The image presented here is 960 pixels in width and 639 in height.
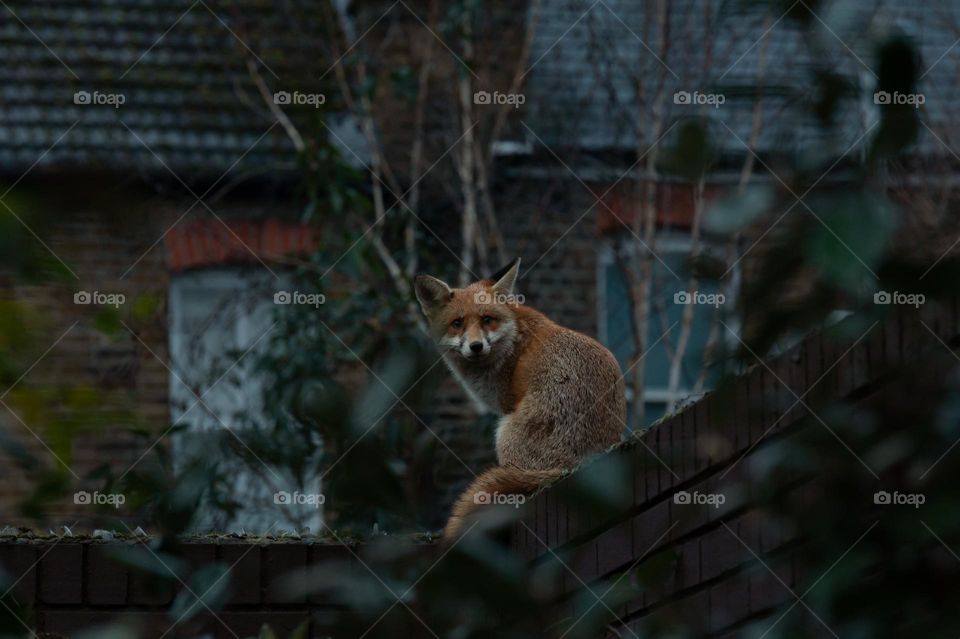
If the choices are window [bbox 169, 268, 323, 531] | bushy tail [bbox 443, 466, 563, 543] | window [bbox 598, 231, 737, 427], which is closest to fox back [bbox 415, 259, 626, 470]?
bushy tail [bbox 443, 466, 563, 543]

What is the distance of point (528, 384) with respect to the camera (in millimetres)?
6000

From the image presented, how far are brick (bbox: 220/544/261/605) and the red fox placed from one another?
39.5 inches

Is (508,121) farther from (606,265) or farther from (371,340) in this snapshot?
(371,340)

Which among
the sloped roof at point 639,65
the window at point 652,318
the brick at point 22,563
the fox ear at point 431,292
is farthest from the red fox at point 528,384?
the sloped roof at point 639,65

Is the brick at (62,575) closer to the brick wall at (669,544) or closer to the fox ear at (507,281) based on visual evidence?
the brick wall at (669,544)

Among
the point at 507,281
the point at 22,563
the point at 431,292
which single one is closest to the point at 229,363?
the point at 431,292

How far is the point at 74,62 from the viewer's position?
36.7 ft

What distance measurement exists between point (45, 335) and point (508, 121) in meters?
9.67

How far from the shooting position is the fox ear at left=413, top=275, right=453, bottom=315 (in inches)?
273

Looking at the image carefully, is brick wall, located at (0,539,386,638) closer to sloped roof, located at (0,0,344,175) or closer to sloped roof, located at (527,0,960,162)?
sloped roof, located at (527,0,960,162)

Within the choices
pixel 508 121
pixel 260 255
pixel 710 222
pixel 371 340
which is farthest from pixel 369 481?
pixel 508 121

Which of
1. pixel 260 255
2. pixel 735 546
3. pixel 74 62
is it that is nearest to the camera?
pixel 735 546

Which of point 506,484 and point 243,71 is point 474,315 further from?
point 243,71

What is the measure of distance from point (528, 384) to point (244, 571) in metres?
2.30
